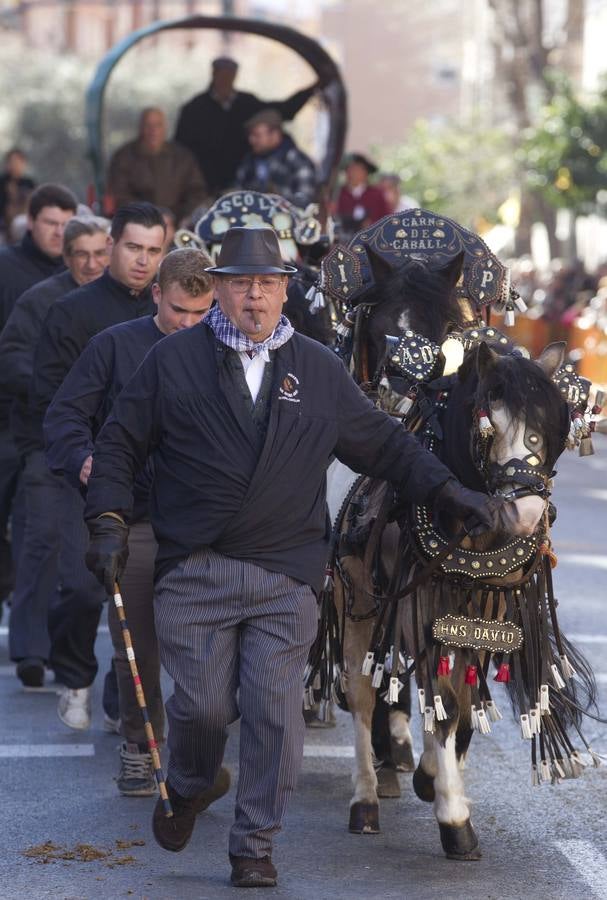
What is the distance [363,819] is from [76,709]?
6.22 ft

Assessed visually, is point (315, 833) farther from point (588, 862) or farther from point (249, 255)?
point (249, 255)

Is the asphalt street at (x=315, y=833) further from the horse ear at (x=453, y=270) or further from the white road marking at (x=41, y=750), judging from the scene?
the horse ear at (x=453, y=270)

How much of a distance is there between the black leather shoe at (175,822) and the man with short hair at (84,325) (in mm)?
1861

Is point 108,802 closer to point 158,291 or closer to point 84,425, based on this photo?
point 84,425

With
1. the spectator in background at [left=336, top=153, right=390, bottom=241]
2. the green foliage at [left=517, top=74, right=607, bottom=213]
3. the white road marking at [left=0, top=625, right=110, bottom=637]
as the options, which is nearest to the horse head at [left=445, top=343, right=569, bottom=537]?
the white road marking at [left=0, top=625, right=110, bottom=637]

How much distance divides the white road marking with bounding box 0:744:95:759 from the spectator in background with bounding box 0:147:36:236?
10.9 m

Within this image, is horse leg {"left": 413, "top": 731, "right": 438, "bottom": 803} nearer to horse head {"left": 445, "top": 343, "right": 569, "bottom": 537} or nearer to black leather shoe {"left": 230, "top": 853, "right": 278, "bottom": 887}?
black leather shoe {"left": 230, "top": 853, "right": 278, "bottom": 887}

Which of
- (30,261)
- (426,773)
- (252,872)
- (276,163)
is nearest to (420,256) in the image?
(426,773)

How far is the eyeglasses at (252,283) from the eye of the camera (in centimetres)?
577

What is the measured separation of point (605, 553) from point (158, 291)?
6.76m

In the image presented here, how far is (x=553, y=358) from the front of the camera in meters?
6.06

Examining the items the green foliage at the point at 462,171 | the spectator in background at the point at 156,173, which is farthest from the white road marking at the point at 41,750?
the green foliage at the point at 462,171

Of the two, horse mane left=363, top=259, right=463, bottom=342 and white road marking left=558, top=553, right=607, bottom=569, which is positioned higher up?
horse mane left=363, top=259, right=463, bottom=342

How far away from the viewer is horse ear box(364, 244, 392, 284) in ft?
24.0
